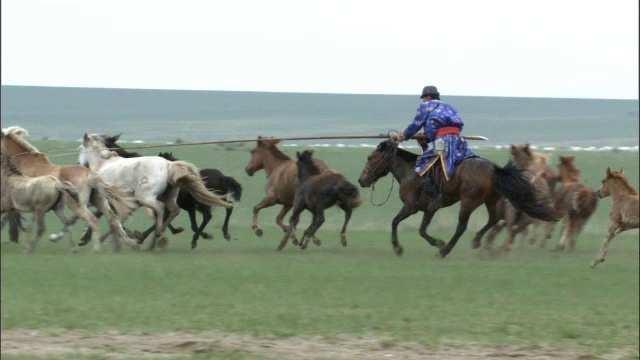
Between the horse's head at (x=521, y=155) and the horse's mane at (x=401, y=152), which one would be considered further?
the horse's head at (x=521, y=155)

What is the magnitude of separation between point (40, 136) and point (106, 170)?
22.7 inches

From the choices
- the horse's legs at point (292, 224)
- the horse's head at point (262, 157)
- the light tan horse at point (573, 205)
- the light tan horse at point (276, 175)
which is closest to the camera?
the light tan horse at point (573, 205)

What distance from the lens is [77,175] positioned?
25.6 feet

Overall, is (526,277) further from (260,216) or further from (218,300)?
(260,216)

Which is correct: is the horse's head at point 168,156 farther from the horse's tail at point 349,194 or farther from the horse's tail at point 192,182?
the horse's tail at point 349,194

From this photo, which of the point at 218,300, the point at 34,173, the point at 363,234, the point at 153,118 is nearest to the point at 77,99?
the point at 153,118

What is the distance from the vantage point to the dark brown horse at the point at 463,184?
7223 mm

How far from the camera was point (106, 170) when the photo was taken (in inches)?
301

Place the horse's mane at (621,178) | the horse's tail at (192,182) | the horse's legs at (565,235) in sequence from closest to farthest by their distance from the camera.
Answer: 1. the horse's tail at (192,182)
2. the horse's mane at (621,178)
3. the horse's legs at (565,235)

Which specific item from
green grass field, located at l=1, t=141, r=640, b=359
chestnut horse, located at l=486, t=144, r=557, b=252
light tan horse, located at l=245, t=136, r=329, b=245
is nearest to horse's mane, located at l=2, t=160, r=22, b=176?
chestnut horse, located at l=486, t=144, r=557, b=252

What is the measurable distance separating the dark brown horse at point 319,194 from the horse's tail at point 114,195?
8.57m

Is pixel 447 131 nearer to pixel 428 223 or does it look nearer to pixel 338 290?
pixel 428 223

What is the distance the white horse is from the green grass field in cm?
614

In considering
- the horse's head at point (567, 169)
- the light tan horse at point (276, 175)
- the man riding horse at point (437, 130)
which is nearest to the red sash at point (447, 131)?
the man riding horse at point (437, 130)
